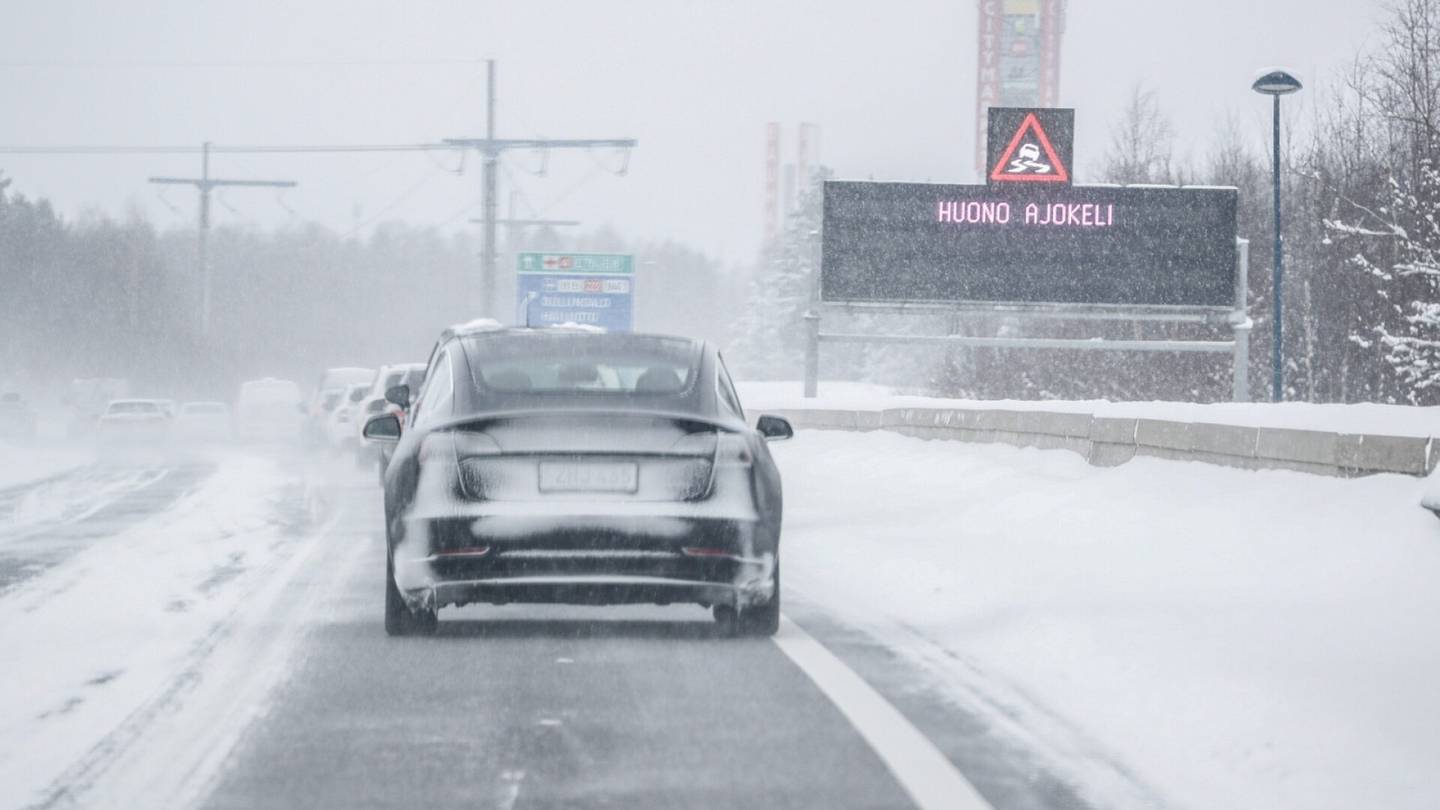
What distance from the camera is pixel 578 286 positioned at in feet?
177

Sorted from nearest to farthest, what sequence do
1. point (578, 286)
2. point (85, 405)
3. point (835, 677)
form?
point (835, 677), point (578, 286), point (85, 405)

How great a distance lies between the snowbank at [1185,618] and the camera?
6.05 metres

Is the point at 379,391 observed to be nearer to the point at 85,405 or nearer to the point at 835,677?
the point at 835,677

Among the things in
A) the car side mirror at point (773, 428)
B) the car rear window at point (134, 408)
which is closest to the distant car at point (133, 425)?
the car rear window at point (134, 408)

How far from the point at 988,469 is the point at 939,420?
11.8 ft

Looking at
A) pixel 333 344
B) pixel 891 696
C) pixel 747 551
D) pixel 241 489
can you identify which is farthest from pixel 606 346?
pixel 333 344

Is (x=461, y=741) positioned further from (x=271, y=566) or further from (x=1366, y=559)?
(x=271, y=566)

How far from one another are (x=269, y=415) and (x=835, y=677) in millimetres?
44169

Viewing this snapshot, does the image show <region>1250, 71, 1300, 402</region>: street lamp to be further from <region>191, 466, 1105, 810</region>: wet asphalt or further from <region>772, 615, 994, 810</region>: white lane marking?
<region>772, 615, 994, 810</region>: white lane marking

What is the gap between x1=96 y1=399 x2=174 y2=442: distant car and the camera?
151 ft

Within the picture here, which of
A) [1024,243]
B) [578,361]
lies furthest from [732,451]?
[1024,243]

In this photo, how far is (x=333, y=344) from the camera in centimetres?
14825

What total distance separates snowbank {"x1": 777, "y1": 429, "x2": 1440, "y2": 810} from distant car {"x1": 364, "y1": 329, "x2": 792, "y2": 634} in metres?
0.97

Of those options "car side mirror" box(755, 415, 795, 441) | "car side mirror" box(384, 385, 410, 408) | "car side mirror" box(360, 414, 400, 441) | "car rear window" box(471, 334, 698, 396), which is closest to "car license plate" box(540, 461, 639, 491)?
"car rear window" box(471, 334, 698, 396)
